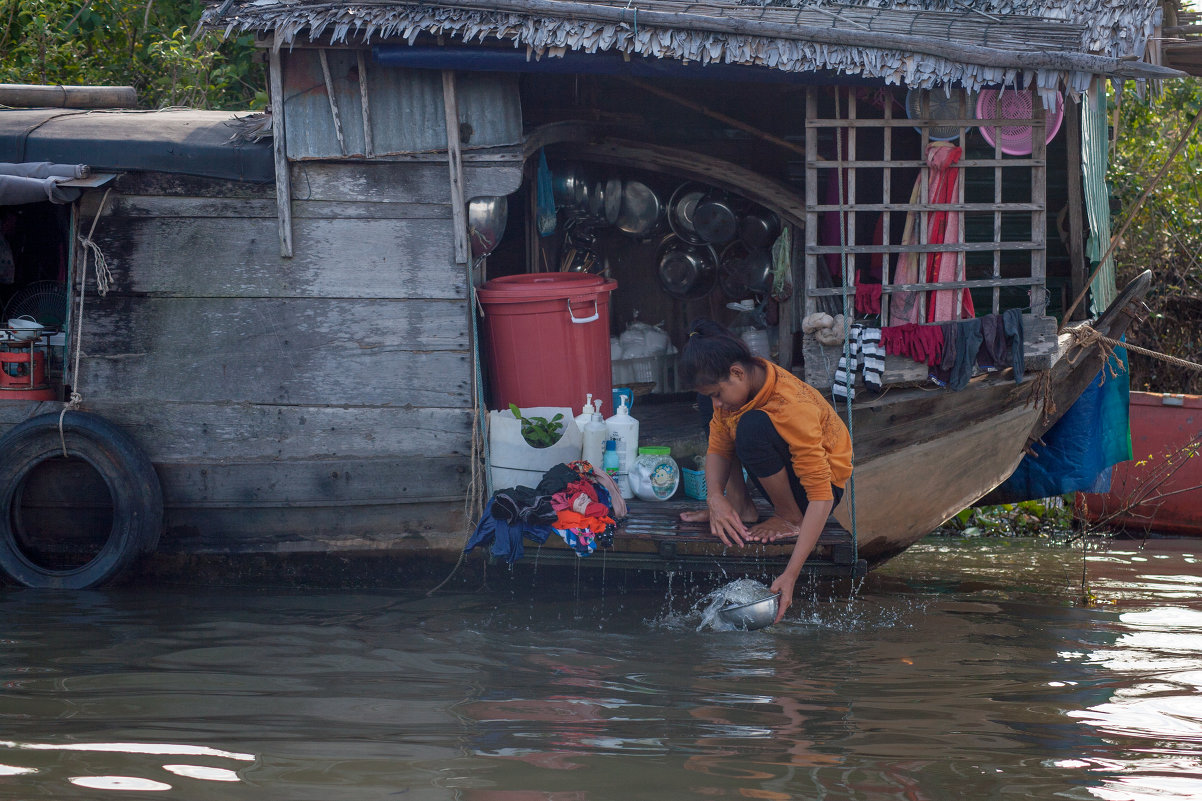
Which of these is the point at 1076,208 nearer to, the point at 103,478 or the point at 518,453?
the point at 518,453

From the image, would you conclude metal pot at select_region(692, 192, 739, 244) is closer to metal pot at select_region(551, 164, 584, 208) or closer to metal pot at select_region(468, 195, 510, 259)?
metal pot at select_region(551, 164, 584, 208)

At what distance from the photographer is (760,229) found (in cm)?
745

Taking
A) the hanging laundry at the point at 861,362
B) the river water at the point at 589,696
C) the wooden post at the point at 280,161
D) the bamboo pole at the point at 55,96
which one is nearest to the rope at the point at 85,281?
the wooden post at the point at 280,161

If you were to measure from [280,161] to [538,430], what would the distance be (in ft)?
6.46

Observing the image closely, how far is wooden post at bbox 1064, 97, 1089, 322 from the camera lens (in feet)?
21.2

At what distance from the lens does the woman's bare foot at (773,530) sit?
5.07 metres

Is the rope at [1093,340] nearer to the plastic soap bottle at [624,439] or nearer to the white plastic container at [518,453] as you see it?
the plastic soap bottle at [624,439]

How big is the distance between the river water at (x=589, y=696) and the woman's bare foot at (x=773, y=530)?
1.60 ft

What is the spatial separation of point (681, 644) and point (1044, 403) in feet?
8.59

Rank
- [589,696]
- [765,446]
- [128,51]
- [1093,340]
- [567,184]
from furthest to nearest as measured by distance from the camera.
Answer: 1. [128,51]
2. [567,184]
3. [1093,340]
4. [765,446]
5. [589,696]

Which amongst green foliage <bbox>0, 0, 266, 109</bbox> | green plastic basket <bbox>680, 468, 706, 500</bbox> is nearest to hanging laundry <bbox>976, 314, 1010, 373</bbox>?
green plastic basket <bbox>680, 468, 706, 500</bbox>

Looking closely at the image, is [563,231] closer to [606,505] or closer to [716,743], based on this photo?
[606,505]

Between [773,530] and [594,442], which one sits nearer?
[773,530]

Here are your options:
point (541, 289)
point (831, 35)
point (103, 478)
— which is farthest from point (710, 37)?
point (103, 478)
